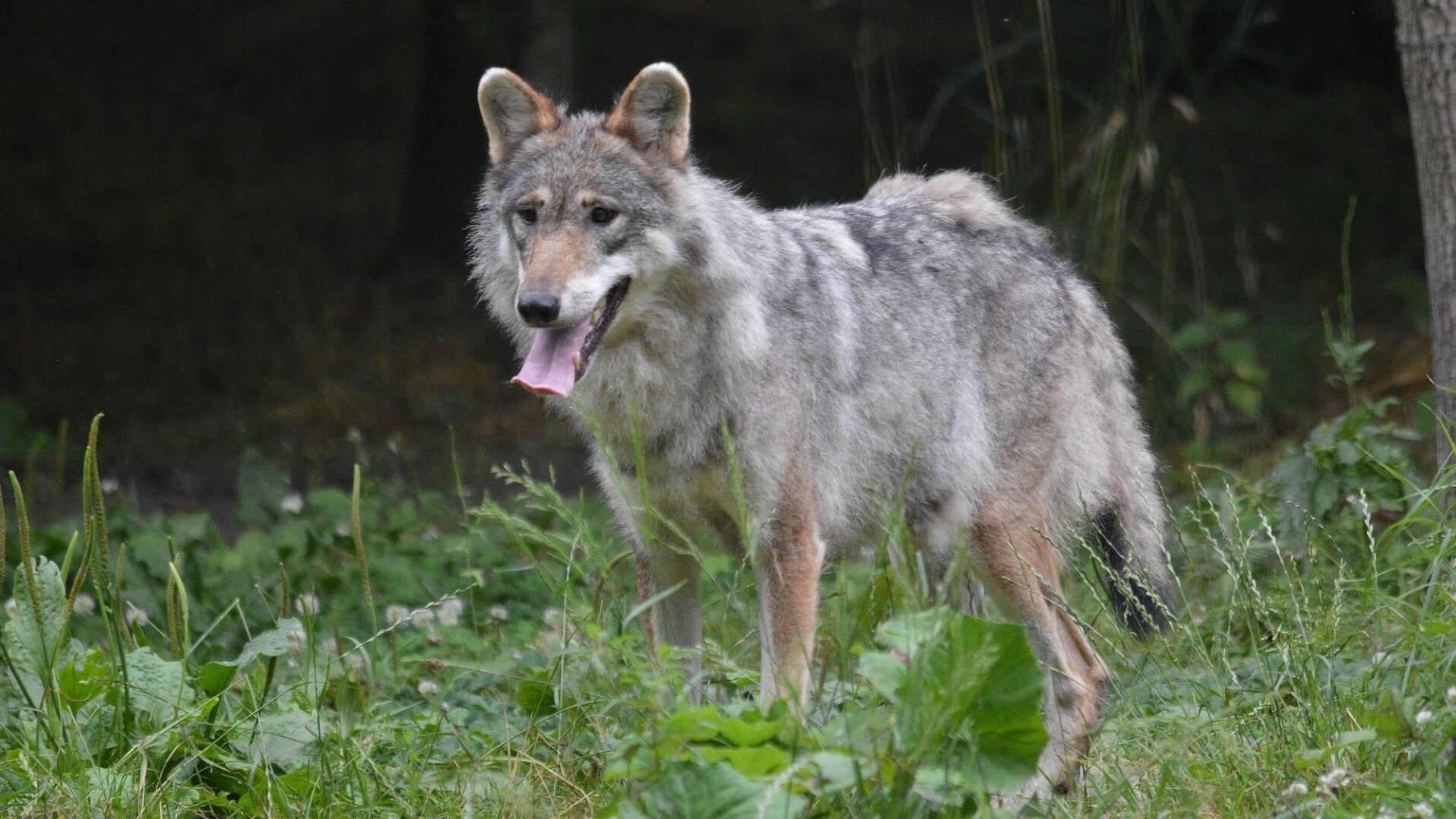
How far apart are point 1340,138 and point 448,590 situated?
7459mm

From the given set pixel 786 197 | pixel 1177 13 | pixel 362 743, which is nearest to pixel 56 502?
pixel 362 743

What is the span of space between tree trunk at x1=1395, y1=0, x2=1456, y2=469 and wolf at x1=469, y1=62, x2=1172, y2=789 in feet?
3.12

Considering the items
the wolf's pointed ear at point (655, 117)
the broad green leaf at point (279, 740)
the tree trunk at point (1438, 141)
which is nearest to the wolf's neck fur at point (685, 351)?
the wolf's pointed ear at point (655, 117)

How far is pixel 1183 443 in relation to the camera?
6770 mm

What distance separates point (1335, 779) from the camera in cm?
271

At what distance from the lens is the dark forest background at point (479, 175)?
7262mm

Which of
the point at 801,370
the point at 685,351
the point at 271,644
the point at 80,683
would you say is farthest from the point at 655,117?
the point at 80,683

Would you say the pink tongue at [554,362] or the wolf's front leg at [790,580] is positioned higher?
the pink tongue at [554,362]

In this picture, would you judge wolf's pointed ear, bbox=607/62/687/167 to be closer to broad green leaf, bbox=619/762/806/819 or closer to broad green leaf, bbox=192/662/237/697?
broad green leaf, bbox=192/662/237/697

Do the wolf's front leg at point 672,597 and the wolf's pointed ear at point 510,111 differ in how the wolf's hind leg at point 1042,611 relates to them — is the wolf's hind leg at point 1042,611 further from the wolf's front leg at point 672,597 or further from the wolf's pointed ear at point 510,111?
the wolf's pointed ear at point 510,111

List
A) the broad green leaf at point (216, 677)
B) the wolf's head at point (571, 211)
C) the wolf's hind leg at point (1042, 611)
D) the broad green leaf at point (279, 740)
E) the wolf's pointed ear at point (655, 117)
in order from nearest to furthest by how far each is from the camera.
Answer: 1. the broad green leaf at point (279, 740)
2. the broad green leaf at point (216, 677)
3. the wolf's head at point (571, 211)
4. the wolf's pointed ear at point (655, 117)
5. the wolf's hind leg at point (1042, 611)

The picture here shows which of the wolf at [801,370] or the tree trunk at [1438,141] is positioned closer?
the wolf at [801,370]

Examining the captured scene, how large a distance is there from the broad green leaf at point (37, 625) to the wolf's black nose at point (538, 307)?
1211 millimetres

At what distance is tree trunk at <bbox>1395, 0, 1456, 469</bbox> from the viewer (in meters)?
4.16
